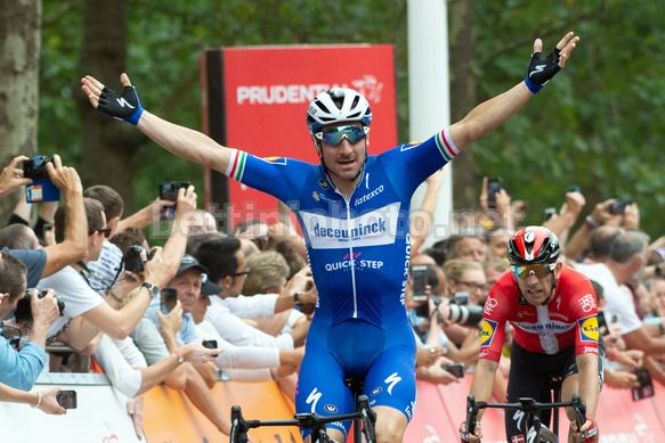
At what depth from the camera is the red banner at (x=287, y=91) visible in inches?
623

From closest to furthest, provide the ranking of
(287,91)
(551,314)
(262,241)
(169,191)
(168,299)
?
1. (551,314)
2. (168,299)
3. (169,191)
4. (262,241)
5. (287,91)

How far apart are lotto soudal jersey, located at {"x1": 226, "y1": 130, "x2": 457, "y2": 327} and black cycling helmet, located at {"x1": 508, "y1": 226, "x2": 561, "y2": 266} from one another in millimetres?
1457

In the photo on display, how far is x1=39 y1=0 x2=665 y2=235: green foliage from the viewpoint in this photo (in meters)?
23.4

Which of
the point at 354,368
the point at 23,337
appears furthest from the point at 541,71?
the point at 23,337

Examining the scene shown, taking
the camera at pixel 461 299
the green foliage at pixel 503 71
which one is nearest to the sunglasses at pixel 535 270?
the camera at pixel 461 299

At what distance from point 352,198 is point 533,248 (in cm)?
177

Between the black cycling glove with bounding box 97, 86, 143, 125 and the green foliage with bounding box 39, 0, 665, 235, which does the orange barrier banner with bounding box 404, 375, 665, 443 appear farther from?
the green foliage with bounding box 39, 0, 665, 235

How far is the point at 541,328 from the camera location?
1101 cm

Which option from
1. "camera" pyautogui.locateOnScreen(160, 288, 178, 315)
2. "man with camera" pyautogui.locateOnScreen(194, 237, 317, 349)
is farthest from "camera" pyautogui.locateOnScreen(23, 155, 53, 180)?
"man with camera" pyautogui.locateOnScreen(194, 237, 317, 349)

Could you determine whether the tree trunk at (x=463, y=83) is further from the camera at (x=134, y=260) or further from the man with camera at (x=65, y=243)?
the man with camera at (x=65, y=243)

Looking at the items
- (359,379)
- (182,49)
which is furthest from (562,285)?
(182,49)

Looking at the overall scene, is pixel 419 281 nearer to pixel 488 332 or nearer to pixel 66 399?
pixel 488 332

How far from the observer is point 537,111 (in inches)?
1024

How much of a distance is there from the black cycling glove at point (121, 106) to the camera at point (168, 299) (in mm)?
2165
